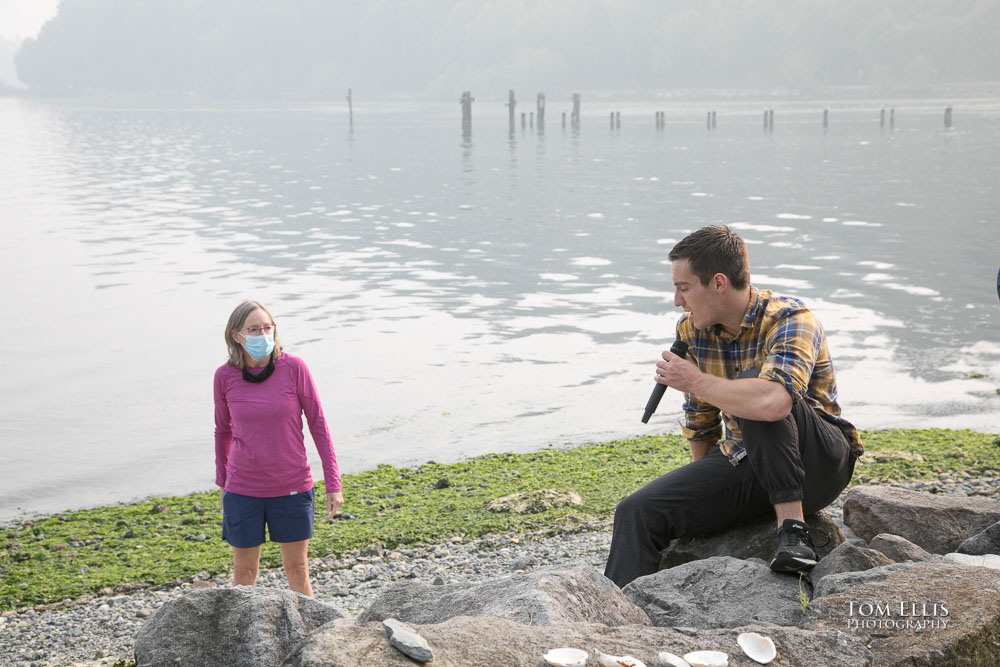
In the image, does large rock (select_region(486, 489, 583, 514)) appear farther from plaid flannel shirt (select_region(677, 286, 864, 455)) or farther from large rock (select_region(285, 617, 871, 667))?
large rock (select_region(285, 617, 871, 667))

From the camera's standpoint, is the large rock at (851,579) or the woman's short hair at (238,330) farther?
the woman's short hair at (238,330)

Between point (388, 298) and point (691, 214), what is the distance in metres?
16.0

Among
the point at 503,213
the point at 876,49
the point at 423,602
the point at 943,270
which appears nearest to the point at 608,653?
the point at 423,602

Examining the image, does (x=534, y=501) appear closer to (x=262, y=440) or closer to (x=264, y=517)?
(x=264, y=517)

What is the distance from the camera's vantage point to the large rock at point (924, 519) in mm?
5484

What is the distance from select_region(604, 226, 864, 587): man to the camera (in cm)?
469

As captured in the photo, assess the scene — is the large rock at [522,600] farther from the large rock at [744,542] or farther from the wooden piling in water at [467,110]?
the wooden piling in water at [467,110]

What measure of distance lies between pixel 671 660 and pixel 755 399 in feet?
4.94

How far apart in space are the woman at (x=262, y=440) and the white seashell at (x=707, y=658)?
2.59 metres

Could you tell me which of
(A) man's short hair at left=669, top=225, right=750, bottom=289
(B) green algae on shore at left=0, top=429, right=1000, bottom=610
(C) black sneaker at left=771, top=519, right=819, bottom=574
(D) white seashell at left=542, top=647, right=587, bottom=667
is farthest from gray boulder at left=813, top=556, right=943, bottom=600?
(B) green algae on shore at left=0, top=429, right=1000, bottom=610

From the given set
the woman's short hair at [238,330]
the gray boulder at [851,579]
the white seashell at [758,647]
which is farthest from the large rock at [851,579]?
the woman's short hair at [238,330]

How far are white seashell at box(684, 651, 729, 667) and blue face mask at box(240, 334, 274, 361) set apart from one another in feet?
9.13

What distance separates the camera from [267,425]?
546cm

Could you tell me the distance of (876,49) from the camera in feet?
551
